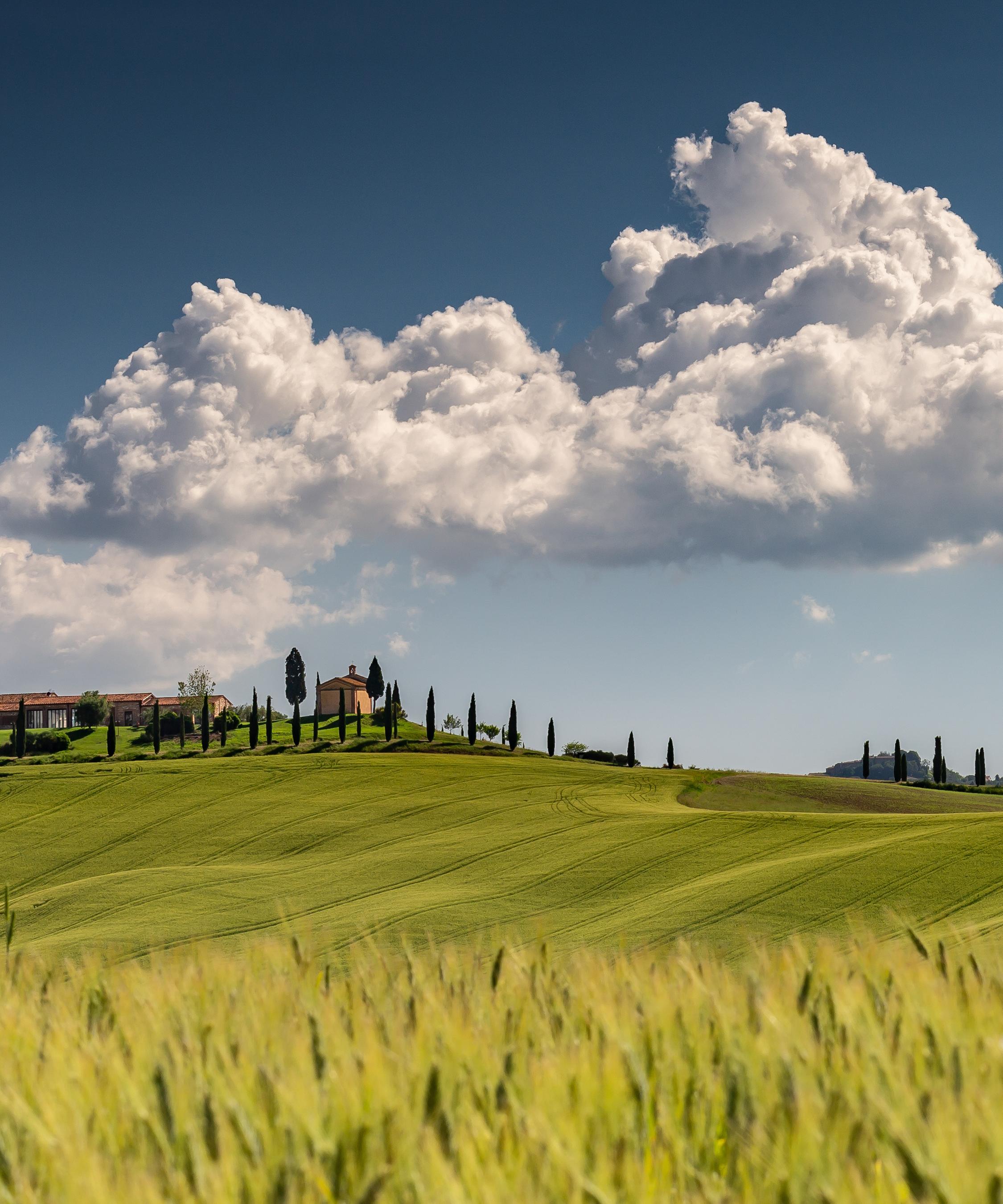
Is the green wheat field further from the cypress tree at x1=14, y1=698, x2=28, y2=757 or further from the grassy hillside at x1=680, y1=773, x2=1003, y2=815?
the cypress tree at x1=14, y1=698, x2=28, y2=757

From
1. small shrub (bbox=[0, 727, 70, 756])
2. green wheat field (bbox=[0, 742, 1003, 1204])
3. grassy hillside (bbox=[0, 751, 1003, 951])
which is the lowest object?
small shrub (bbox=[0, 727, 70, 756])

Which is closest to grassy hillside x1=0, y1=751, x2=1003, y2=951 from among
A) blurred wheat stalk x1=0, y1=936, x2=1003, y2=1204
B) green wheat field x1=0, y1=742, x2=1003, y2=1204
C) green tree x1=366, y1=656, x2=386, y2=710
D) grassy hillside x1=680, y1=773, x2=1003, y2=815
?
grassy hillside x1=680, y1=773, x2=1003, y2=815

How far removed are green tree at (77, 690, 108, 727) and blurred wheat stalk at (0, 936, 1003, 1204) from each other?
103m

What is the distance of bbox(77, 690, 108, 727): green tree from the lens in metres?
99.6

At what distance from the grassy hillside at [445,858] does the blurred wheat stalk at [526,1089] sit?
87 cm

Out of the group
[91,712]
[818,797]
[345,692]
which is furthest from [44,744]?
[818,797]

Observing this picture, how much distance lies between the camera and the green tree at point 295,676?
105875 millimetres

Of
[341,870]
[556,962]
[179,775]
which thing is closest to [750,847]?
[341,870]

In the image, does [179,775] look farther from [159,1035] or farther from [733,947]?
[159,1035]

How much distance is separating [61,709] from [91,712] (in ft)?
38.2

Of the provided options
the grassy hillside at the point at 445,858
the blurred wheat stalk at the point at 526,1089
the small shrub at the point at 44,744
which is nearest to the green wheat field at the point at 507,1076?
the blurred wheat stalk at the point at 526,1089

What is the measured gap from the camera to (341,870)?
82.1 feet

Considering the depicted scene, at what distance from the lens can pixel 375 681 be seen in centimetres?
10381

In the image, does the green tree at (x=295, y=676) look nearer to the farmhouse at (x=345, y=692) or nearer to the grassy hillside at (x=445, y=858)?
the farmhouse at (x=345, y=692)
